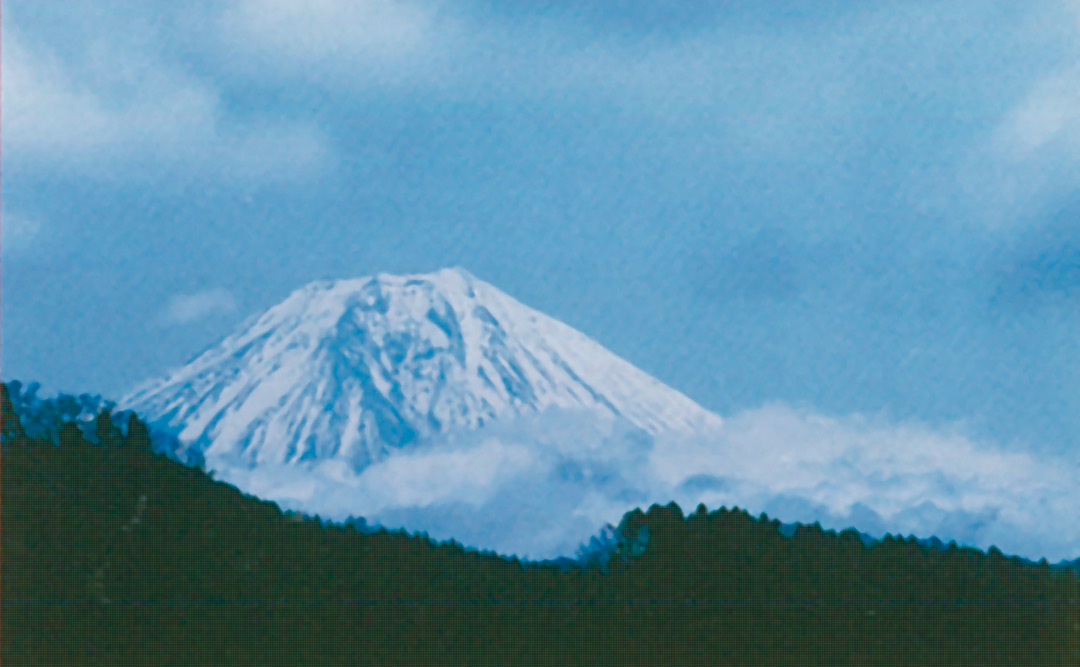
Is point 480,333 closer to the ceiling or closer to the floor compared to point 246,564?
closer to the ceiling

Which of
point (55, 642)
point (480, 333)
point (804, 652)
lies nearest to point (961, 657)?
point (804, 652)

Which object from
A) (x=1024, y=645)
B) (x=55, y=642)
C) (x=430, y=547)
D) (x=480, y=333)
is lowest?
(x=55, y=642)

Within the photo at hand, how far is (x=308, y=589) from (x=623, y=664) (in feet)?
5.61

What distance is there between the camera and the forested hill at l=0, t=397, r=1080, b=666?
15.3ft

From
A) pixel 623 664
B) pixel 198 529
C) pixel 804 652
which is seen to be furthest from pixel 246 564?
pixel 804 652

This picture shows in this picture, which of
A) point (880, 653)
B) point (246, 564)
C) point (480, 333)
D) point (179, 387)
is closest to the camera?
point (179, 387)

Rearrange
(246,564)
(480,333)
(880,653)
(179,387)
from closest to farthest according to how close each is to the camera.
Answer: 1. (179,387)
2. (246,564)
3. (880,653)
4. (480,333)

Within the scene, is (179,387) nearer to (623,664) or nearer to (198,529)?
(198,529)

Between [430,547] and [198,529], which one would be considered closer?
[198,529]

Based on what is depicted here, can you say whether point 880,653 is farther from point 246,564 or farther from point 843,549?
point 246,564

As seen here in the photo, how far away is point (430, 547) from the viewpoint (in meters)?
5.44

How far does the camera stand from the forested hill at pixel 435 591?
15.3 ft

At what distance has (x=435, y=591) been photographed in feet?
18.1

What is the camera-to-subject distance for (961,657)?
5395mm
